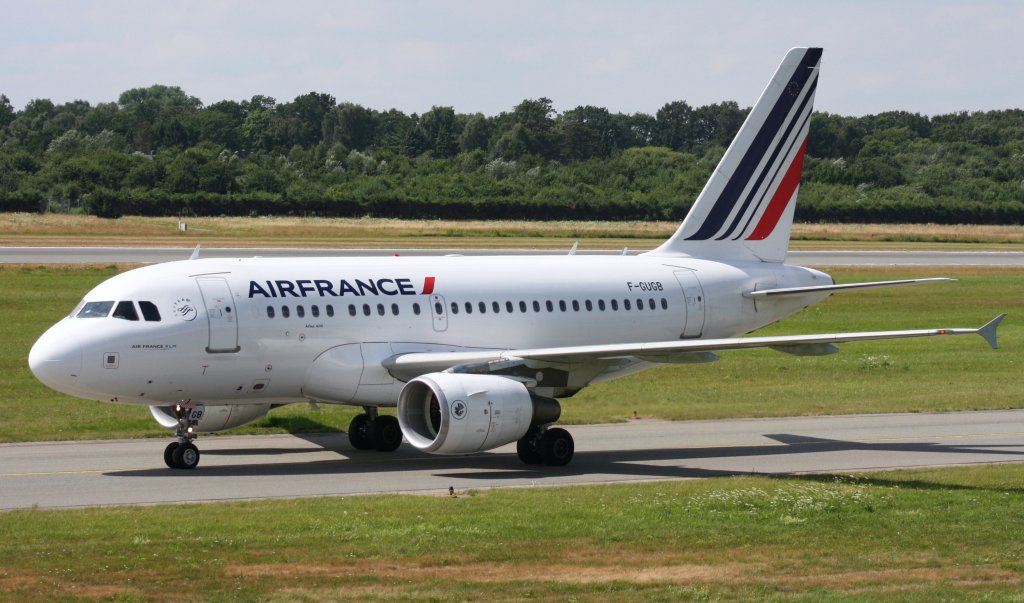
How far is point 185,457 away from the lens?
26.4m

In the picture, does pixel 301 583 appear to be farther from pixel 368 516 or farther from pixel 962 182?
pixel 962 182

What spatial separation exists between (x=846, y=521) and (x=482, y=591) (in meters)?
6.84

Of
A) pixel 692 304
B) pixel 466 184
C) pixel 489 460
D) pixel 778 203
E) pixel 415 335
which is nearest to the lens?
pixel 489 460

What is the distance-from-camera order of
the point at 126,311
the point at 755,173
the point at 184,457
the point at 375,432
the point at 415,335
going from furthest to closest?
the point at 755,173
the point at 375,432
the point at 415,335
the point at 184,457
the point at 126,311

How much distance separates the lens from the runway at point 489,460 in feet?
79.6

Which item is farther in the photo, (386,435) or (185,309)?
(386,435)

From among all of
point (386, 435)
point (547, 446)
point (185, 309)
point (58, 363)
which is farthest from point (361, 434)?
point (58, 363)

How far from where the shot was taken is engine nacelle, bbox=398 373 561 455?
25.5m

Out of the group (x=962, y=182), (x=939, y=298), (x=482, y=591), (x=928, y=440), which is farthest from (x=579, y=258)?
(x=962, y=182)

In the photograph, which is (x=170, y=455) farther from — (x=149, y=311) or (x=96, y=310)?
(x=96, y=310)

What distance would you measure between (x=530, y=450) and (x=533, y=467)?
35cm

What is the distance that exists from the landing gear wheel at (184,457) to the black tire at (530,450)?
624 centimetres

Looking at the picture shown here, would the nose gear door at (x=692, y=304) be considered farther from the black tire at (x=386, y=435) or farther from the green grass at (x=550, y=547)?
the green grass at (x=550, y=547)

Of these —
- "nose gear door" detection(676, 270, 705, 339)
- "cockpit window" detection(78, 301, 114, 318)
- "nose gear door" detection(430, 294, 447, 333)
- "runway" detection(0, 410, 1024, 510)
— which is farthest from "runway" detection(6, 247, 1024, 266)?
"cockpit window" detection(78, 301, 114, 318)
